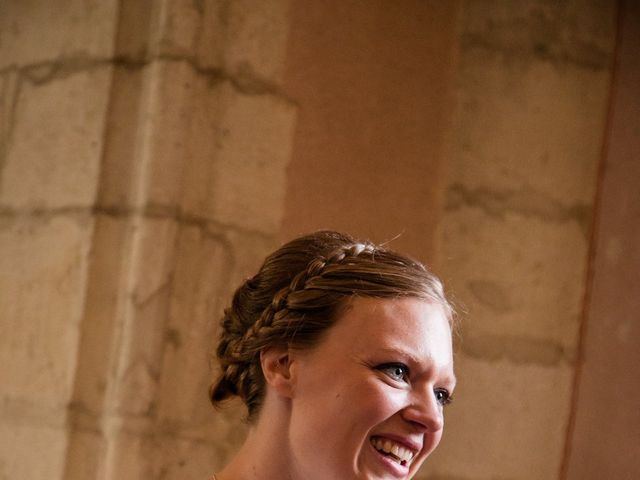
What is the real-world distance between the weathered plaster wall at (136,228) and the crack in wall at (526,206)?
23.0 inches

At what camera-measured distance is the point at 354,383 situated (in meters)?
2.16

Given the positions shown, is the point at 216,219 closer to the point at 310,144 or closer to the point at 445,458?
the point at 310,144

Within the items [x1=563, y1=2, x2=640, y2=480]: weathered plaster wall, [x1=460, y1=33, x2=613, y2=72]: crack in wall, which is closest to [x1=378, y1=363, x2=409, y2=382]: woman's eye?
[x1=563, y1=2, x2=640, y2=480]: weathered plaster wall

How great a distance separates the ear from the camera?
2.25m

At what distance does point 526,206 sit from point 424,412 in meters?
1.28

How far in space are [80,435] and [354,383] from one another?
1.00 metres

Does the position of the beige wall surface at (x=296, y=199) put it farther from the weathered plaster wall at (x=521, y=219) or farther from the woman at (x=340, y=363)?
the woman at (x=340, y=363)

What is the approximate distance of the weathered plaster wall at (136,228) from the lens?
284 centimetres

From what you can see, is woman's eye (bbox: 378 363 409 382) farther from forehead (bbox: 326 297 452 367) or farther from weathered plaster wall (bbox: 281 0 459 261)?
weathered plaster wall (bbox: 281 0 459 261)

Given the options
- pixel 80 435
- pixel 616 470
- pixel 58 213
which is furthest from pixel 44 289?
pixel 616 470

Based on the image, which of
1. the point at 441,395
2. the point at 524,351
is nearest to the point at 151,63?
the point at 441,395

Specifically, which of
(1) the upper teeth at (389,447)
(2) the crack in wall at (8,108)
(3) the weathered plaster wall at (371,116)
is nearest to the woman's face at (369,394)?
(1) the upper teeth at (389,447)

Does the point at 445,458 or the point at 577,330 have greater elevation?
the point at 577,330

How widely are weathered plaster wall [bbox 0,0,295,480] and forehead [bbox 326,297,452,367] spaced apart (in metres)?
0.78
